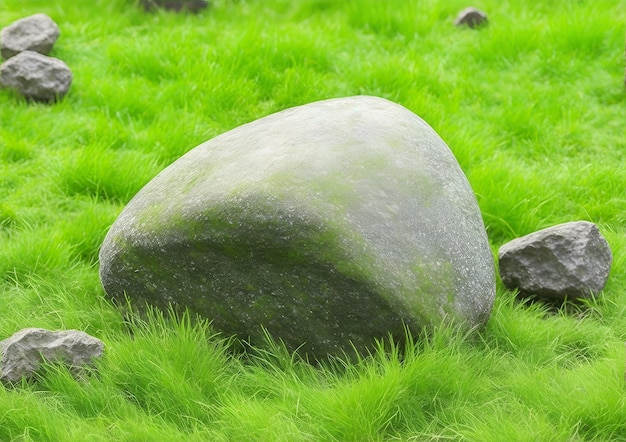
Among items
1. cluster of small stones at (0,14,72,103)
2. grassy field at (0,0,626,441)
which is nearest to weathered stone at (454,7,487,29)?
grassy field at (0,0,626,441)

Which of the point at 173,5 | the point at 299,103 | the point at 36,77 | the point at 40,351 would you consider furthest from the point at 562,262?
the point at 173,5

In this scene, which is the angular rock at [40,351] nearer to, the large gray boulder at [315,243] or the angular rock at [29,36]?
the large gray boulder at [315,243]

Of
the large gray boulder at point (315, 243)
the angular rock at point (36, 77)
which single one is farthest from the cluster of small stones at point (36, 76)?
the large gray boulder at point (315, 243)

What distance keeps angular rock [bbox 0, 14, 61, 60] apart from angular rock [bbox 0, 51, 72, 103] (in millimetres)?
363

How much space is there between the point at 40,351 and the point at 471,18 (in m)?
4.16

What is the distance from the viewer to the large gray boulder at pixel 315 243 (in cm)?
301

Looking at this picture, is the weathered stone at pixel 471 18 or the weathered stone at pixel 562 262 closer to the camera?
the weathered stone at pixel 562 262

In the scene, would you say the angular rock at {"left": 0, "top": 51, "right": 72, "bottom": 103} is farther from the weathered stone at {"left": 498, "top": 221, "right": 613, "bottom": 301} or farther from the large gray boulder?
the weathered stone at {"left": 498, "top": 221, "right": 613, "bottom": 301}

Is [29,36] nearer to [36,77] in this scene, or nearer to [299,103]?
[36,77]

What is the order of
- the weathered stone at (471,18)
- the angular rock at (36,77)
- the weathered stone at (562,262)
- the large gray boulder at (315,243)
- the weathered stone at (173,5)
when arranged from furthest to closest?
the weathered stone at (173,5) → the weathered stone at (471,18) → the angular rock at (36,77) → the weathered stone at (562,262) → the large gray boulder at (315,243)

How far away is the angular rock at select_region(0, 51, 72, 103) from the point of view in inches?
205

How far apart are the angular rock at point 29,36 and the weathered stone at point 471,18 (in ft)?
9.32

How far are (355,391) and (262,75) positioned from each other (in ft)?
9.70

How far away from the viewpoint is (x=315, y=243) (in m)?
3.00
